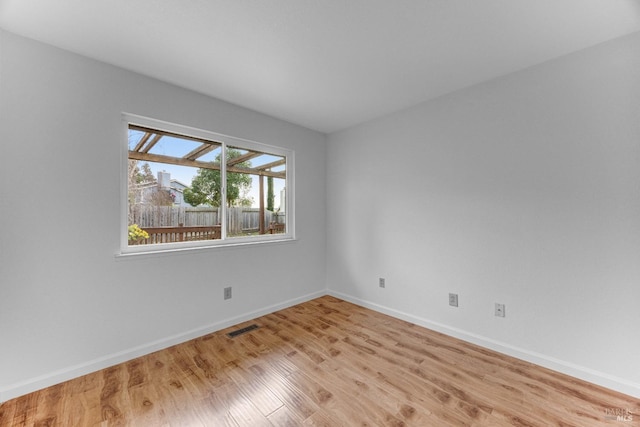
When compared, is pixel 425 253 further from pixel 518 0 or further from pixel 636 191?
pixel 518 0

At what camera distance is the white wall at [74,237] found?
5.62 feet

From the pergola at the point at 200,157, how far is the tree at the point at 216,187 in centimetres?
5

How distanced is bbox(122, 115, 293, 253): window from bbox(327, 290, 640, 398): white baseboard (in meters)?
1.93

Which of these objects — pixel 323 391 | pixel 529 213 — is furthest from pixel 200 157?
pixel 529 213

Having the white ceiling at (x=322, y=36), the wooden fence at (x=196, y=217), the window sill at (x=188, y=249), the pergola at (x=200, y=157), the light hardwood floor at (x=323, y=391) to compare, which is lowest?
the light hardwood floor at (x=323, y=391)

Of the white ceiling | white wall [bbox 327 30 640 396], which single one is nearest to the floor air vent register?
white wall [bbox 327 30 640 396]

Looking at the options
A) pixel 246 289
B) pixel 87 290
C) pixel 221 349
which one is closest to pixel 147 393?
pixel 221 349

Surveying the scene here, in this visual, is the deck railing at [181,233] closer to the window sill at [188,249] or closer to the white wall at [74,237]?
the window sill at [188,249]

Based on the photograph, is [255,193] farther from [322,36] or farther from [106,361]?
[106,361]

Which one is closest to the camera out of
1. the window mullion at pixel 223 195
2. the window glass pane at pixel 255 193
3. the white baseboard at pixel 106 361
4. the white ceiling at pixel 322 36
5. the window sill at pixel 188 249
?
the white ceiling at pixel 322 36

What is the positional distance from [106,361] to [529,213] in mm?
3607

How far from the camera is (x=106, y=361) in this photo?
201 cm

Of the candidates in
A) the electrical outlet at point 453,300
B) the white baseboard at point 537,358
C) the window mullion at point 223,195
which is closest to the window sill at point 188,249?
the window mullion at point 223,195

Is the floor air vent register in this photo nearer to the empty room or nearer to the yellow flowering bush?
the empty room
